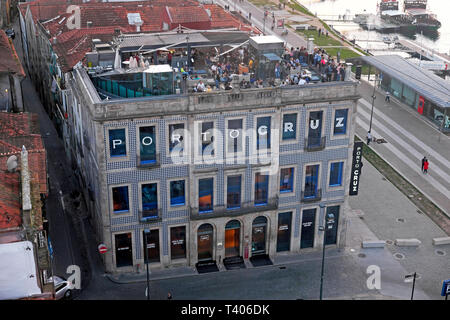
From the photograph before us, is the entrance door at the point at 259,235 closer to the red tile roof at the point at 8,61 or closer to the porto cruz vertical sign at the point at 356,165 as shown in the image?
the porto cruz vertical sign at the point at 356,165

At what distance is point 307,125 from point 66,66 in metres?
27.1

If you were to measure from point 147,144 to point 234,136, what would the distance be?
707 cm

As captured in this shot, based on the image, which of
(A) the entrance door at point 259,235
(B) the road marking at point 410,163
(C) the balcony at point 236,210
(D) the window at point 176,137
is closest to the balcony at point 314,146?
(C) the balcony at point 236,210

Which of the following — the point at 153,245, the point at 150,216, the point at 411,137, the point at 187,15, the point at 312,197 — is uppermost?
the point at 187,15

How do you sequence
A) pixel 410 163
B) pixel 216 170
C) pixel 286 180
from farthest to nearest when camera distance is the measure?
pixel 410 163
pixel 286 180
pixel 216 170

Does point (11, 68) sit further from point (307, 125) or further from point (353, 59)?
point (353, 59)

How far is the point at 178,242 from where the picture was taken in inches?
2160

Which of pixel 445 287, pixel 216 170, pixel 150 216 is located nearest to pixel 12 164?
pixel 150 216

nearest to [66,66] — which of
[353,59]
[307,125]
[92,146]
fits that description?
[92,146]

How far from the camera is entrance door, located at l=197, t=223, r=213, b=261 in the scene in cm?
5506

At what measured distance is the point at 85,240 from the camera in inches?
2327

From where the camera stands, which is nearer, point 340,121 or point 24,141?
point 24,141

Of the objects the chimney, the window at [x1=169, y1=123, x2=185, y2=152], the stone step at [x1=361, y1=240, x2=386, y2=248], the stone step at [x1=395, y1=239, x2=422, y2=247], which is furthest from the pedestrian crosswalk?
the chimney

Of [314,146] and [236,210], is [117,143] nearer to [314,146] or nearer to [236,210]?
[236,210]
